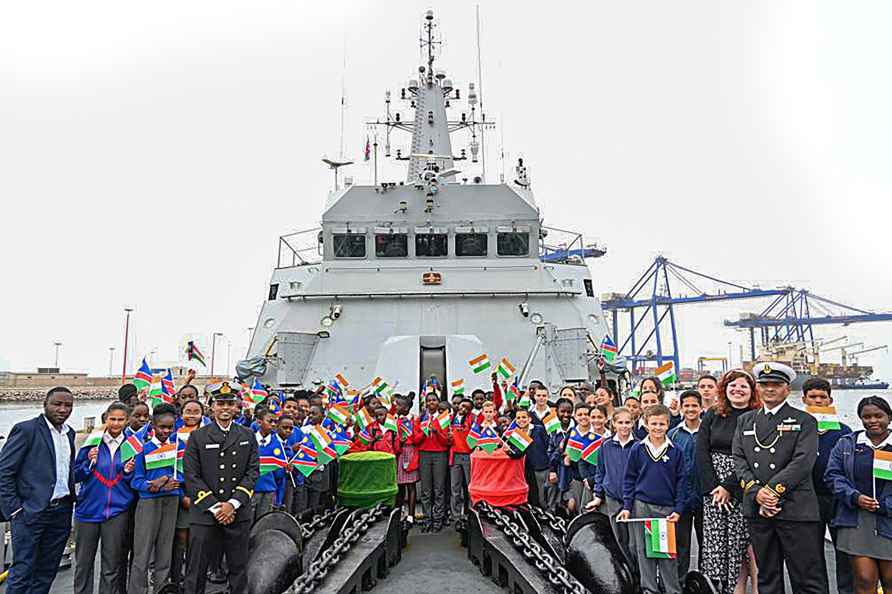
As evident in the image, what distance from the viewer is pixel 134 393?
6695 mm

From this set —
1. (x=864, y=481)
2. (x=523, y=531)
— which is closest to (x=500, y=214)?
(x=523, y=531)

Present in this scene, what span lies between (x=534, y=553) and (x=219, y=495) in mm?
2068

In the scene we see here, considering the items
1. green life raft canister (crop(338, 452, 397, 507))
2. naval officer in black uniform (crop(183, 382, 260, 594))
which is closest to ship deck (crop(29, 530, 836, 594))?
green life raft canister (crop(338, 452, 397, 507))

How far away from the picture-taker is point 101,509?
15.1 ft

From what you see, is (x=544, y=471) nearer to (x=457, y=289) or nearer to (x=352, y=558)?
(x=352, y=558)

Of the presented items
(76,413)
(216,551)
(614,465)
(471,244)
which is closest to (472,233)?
(471,244)

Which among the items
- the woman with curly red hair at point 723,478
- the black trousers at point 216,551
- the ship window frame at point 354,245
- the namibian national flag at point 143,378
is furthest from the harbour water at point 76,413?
the woman with curly red hair at point 723,478

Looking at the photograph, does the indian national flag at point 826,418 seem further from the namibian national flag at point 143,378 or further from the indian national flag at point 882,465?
the namibian national flag at point 143,378

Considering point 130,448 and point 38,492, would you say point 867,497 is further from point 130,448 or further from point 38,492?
point 38,492

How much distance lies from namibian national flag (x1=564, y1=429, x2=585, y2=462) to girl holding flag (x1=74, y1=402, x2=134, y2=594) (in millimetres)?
3377

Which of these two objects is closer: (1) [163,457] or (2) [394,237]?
(1) [163,457]

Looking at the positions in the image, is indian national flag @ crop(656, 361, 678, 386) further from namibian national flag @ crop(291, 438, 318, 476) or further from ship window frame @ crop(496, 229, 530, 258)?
ship window frame @ crop(496, 229, 530, 258)

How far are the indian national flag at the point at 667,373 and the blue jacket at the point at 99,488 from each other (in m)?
4.68

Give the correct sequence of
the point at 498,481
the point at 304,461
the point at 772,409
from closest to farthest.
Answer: the point at 772,409 → the point at 304,461 → the point at 498,481
